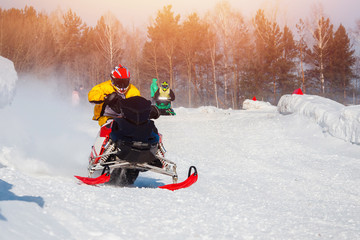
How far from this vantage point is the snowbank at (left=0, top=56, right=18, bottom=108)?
786 centimetres

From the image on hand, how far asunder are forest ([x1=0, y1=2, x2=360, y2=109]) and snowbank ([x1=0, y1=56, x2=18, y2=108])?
26.3 m

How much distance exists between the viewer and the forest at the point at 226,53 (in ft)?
121

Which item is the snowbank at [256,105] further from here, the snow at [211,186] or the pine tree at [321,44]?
the pine tree at [321,44]

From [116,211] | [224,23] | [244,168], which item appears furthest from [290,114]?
[224,23]

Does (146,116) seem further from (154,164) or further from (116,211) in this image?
(116,211)

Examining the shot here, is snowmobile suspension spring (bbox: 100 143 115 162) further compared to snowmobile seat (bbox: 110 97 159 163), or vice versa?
snowmobile suspension spring (bbox: 100 143 115 162)

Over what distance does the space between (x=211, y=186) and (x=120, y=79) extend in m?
2.24

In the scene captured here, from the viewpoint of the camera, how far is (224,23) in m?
39.3

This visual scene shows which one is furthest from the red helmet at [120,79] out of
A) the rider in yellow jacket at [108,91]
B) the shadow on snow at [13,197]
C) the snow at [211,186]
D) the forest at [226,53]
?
the forest at [226,53]

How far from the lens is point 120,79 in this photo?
551 centimetres

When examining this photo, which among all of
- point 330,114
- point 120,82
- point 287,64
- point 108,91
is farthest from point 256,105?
point 108,91

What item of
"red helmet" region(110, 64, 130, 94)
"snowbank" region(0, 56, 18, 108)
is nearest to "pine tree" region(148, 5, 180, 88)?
"snowbank" region(0, 56, 18, 108)

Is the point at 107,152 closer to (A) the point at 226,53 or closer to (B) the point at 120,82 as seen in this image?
(B) the point at 120,82

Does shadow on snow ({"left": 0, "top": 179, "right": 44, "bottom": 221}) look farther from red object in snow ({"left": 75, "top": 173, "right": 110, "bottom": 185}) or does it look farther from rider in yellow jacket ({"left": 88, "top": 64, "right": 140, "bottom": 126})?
rider in yellow jacket ({"left": 88, "top": 64, "right": 140, "bottom": 126})
